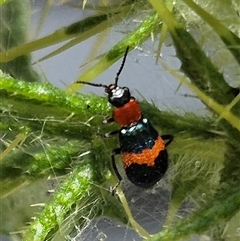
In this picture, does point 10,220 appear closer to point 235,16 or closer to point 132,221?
point 132,221

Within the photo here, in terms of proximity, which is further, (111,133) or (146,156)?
(146,156)

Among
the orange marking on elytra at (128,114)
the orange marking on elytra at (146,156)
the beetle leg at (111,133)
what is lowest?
the orange marking on elytra at (146,156)

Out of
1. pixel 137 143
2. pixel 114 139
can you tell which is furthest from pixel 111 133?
pixel 137 143

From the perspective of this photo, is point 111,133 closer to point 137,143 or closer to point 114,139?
point 114,139

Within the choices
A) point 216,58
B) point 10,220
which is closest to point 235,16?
point 216,58
